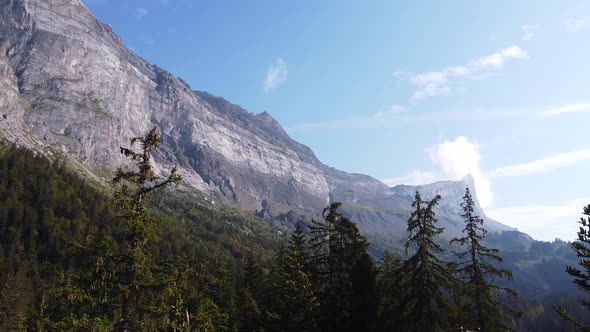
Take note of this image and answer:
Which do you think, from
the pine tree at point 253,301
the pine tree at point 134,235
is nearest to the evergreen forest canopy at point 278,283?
A: the pine tree at point 134,235

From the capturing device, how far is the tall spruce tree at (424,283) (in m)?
27.1

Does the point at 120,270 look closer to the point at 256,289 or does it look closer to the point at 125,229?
the point at 125,229

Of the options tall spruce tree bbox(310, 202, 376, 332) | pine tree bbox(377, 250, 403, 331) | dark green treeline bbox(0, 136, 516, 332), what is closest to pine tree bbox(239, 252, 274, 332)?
dark green treeline bbox(0, 136, 516, 332)

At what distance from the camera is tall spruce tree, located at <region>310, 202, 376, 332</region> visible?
30.7m

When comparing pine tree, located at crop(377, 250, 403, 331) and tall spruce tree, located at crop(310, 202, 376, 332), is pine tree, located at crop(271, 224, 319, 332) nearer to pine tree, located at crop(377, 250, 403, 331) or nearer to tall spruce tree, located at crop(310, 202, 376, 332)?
tall spruce tree, located at crop(310, 202, 376, 332)

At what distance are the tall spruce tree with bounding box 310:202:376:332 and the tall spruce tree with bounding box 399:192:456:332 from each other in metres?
3.28

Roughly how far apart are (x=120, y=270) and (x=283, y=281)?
20896 millimetres

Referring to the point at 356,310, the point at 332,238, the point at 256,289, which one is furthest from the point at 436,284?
the point at 256,289

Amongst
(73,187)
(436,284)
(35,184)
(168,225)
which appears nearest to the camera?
(168,225)

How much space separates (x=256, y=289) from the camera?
168 ft

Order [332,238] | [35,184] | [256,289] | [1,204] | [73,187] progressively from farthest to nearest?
1. [73,187]
2. [35,184]
3. [1,204]
4. [256,289]
5. [332,238]

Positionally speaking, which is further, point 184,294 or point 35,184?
point 35,184

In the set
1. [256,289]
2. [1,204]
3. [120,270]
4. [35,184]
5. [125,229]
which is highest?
[35,184]

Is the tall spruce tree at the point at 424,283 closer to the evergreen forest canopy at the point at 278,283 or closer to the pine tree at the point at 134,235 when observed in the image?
the evergreen forest canopy at the point at 278,283
